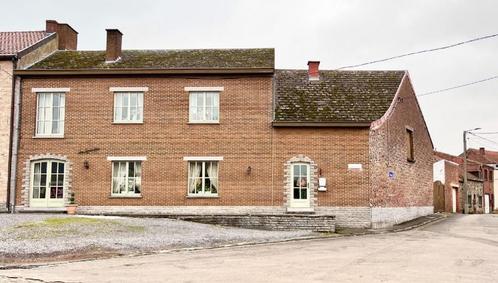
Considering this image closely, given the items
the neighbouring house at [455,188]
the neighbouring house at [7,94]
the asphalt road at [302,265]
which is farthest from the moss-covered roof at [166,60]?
the neighbouring house at [455,188]

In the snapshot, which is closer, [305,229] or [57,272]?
[57,272]

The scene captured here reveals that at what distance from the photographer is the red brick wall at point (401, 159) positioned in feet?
78.3

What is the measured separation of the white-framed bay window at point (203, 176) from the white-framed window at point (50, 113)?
5729mm

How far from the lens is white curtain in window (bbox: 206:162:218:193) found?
2361cm

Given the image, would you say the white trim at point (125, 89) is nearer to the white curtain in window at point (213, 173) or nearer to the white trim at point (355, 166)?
the white curtain in window at point (213, 173)

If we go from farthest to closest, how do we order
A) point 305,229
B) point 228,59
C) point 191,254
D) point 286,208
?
1. point 228,59
2. point 286,208
3. point 305,229
4. point 191,254

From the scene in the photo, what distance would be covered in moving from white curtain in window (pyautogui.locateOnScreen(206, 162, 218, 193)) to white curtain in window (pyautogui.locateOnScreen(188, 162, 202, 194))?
1.27ft

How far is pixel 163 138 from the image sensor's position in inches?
940

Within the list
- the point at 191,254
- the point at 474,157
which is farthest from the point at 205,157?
the point at 474,157

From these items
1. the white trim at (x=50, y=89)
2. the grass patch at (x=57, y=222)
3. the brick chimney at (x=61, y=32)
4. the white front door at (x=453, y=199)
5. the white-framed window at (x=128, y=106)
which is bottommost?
the grass patch at (x=57, y=222)

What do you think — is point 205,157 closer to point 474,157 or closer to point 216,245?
point 216,245

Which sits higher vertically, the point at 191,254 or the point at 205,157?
the point at 205,157

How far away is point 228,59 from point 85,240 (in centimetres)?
1210

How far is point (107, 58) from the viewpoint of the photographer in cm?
2548
